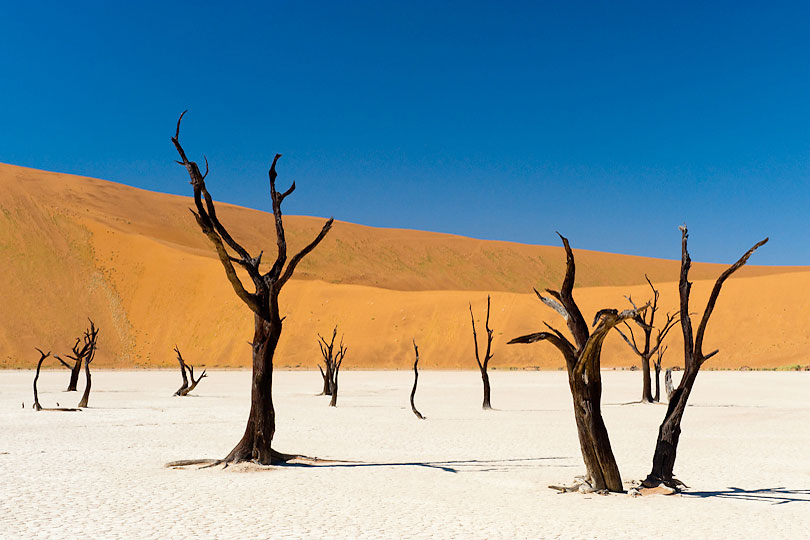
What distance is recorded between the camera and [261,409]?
14.5m

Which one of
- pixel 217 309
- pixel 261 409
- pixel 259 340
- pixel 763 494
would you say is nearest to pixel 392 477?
pixel 261 409

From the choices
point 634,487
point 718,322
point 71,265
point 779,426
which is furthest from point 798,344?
point 71,265

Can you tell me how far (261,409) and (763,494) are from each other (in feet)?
27.5

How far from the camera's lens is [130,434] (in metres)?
20.2

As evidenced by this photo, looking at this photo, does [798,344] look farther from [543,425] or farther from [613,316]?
[613,316]

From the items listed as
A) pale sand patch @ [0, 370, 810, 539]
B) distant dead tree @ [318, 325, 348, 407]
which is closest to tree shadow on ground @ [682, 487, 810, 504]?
pale sand patch @ [0, 370, 810, 539]

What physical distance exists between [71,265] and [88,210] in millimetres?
26963

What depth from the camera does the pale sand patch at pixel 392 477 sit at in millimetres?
9750

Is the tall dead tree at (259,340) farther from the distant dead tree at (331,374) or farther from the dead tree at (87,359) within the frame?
the dead tree at (87,359)

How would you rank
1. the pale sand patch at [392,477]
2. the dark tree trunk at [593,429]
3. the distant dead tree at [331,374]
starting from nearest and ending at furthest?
the pale sand patch at [392,477] < the dark tree trunk at [593,429] < the distant dead tree at [331,374]

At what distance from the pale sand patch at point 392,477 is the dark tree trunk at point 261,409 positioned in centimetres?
63

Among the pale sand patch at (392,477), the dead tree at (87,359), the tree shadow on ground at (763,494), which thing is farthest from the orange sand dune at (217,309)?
the tree shadow on ground at (763,494)

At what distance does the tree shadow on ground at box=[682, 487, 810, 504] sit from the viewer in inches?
454

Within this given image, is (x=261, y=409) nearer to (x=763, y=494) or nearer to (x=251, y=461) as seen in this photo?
(x=251, y=461)
